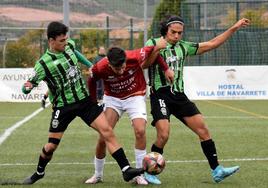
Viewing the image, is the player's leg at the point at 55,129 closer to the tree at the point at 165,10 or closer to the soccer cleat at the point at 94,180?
the soccer cleat at the point at 94,180

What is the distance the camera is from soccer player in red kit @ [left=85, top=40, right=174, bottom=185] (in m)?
7.75

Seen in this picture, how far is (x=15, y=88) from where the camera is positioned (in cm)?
2406

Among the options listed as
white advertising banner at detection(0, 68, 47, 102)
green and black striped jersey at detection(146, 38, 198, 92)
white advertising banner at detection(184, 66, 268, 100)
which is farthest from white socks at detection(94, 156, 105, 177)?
white advertising banner at detection(184, 66, 268, 100)

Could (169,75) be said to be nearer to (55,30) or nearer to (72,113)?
(72,113)

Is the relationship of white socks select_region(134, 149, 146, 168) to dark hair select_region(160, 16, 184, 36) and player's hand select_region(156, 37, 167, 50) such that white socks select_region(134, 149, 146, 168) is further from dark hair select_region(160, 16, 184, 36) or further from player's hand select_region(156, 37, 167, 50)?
dark hair select_region(160, 16, 184, 36)

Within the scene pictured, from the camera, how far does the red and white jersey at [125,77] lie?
25.4 feet

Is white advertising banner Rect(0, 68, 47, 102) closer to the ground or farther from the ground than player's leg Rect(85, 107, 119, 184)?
closer to the ground

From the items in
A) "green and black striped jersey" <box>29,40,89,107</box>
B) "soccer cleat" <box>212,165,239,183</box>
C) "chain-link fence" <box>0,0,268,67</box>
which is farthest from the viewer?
"chain-link fence" <box>0,0,268,67</box>

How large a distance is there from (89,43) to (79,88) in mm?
21355

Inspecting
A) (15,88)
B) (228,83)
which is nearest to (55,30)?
(15,88)

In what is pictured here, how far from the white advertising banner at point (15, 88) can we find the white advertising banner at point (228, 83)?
212 inches

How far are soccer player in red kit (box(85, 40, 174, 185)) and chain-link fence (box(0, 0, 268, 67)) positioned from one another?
1903 centimetres

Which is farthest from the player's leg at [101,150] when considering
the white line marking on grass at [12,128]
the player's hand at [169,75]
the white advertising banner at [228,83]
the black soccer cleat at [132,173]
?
the white advertising banner at [228,83]

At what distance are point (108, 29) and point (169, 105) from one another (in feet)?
63.3
